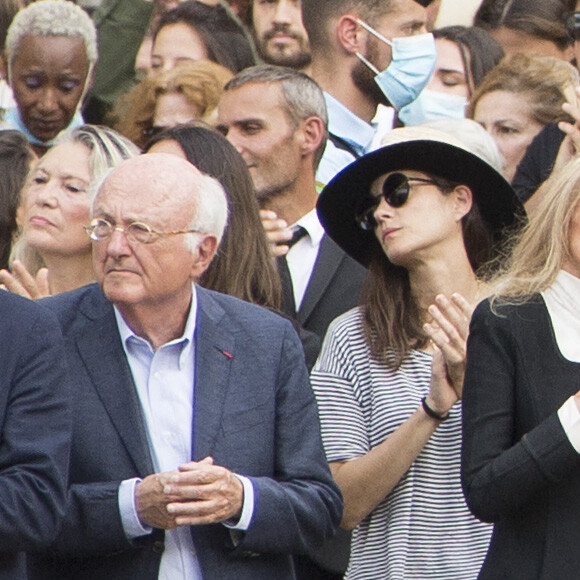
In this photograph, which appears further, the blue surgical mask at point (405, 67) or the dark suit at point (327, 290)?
the blue surgical mask at point (405, 67)

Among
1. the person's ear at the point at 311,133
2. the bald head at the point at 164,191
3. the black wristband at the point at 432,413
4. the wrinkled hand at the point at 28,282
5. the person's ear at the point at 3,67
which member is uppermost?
the bald head at the point at 164,191

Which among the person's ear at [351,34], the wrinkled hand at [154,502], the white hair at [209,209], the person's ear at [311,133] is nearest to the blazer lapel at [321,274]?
the person's ear at [311,133]

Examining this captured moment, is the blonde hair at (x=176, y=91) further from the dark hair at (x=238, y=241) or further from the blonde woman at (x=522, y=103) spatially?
the dark hair at (x=238, y=241)

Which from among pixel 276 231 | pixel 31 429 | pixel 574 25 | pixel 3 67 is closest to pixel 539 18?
pixel 574 25

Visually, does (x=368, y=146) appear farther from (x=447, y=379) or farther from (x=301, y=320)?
(x=447, y=379)

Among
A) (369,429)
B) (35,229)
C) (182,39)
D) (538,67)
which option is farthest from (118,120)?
(369,429)

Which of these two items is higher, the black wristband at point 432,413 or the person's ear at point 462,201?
the person's ear at point 462,201

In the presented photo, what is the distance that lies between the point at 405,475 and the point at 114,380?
1.11m

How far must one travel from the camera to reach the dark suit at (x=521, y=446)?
4.33 m

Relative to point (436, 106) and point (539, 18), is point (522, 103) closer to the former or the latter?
point (436, 106)

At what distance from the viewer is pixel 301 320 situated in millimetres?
6277

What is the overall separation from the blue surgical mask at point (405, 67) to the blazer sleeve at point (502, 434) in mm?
3409

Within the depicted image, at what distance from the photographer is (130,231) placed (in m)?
4.91

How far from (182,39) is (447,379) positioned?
410cm
